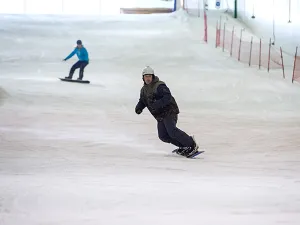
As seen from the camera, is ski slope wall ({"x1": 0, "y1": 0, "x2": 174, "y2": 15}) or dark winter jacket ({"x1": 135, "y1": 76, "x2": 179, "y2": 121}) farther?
ski slope wall ({"x1": 0, "y1": 0, "x2": 174, "y2": 15})

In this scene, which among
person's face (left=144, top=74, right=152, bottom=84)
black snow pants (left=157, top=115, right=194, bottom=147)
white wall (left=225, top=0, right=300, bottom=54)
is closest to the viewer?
person's face (left=144, top=74, right=152, bottom=84)

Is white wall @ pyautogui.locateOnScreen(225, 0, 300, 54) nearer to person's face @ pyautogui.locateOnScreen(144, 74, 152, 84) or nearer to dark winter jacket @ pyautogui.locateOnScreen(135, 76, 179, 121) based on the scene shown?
dark winter jacket @ pyautogui.locateOnScreen(135, 76, 179, 121)

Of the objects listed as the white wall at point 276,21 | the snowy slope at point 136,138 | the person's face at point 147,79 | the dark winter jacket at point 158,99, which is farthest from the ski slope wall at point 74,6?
the person's face at point 147,79

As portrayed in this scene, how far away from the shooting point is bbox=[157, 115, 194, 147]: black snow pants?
761cm

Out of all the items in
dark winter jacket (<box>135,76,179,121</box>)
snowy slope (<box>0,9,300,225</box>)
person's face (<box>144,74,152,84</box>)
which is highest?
person's face (<box>144,74,152,84</box>)

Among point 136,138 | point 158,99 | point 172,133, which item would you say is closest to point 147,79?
point 158,99

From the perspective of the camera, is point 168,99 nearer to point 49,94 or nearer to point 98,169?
point 98,169

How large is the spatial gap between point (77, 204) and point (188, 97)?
10862 mm

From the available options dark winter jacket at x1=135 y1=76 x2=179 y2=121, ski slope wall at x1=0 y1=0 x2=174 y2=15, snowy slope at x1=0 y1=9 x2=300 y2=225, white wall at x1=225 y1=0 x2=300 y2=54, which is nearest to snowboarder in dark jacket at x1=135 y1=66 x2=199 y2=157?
dark winter jacket at x1=135 y1=76 x2=179 y2=121

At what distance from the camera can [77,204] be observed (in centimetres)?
445

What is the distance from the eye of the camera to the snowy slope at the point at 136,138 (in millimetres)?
4434

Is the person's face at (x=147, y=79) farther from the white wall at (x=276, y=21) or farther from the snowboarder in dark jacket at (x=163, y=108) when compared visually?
the white wall at (x=276, y=21)

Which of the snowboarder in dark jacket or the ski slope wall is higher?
the snowboarder in dark jacket

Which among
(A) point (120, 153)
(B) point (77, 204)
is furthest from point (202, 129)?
(B) point (77, 204)
